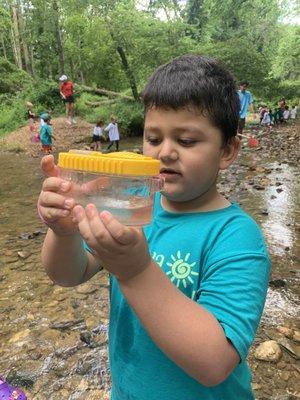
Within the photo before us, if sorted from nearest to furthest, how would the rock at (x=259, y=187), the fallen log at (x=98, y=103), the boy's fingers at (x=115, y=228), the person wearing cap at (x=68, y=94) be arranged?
the boy's fingers at (x=115, y=228)
the rock at (x=259, y=187)
the person wearing cap at (x=68, y=94)
the fallen log at (x=98, y=103)

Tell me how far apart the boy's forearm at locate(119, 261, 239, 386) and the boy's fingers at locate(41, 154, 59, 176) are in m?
0.40

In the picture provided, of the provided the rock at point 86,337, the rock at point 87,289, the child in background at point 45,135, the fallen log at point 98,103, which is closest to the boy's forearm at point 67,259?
Result: the rock at point 86,337

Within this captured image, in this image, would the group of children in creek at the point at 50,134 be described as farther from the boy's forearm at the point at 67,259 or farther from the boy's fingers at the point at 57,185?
the boy's fingers at the point at 57,185

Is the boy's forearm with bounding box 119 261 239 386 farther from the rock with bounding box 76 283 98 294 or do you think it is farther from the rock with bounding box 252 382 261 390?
the rock with bounding box 76 283 98 294

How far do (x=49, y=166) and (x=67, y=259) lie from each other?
0.40 metres

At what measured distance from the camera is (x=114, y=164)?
956mm

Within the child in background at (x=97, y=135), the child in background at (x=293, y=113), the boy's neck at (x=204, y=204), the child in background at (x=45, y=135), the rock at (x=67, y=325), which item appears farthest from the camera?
the child in background at (x=293, y=113)

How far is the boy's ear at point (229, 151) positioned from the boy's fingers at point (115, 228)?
0.73 meters

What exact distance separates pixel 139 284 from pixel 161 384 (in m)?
0.53

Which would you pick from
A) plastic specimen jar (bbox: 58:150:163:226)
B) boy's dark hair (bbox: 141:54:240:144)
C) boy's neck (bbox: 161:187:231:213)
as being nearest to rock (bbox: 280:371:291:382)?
boy's neck (bbox: 161:187:231:213)

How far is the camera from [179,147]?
1.38 meters

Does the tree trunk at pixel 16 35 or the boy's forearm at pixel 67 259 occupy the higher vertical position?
the boy's forearm at pixel 67 259

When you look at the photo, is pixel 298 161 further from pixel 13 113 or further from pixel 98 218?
pixel 13 113

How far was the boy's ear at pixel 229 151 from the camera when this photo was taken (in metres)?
1.56
